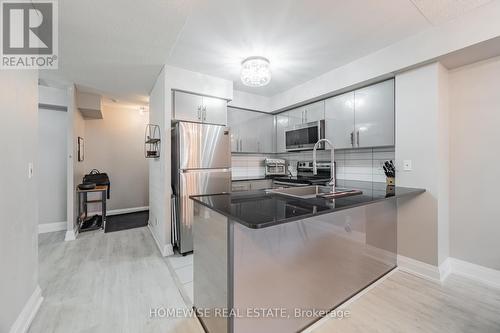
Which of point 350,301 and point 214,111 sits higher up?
point 214,111

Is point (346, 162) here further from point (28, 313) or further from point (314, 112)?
point (28, 313)

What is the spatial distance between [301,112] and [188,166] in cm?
208

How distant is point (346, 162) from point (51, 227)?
509 centimetres

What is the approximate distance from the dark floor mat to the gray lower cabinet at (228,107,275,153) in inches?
94.7

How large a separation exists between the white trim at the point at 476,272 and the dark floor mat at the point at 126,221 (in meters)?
4.51

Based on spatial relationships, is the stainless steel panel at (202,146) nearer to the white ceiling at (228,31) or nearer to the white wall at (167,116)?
the white wall at (167,116)

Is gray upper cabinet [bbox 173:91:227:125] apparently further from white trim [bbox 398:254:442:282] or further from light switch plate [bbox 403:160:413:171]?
white trim [bbox 398:254:442:282]

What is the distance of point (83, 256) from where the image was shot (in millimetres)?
2625

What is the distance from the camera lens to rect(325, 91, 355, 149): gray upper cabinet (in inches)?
108

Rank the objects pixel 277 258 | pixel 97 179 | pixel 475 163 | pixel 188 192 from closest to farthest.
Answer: pixel 277 258 < pixel 475 163 < pixel 188 192 < pixel 97 179

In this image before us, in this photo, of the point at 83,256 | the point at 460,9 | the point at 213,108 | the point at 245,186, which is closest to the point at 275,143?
the point at 245,186

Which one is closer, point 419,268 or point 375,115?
point 419,268

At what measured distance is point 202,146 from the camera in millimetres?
2762

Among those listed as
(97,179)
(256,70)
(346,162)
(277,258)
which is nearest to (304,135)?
(346,162)
